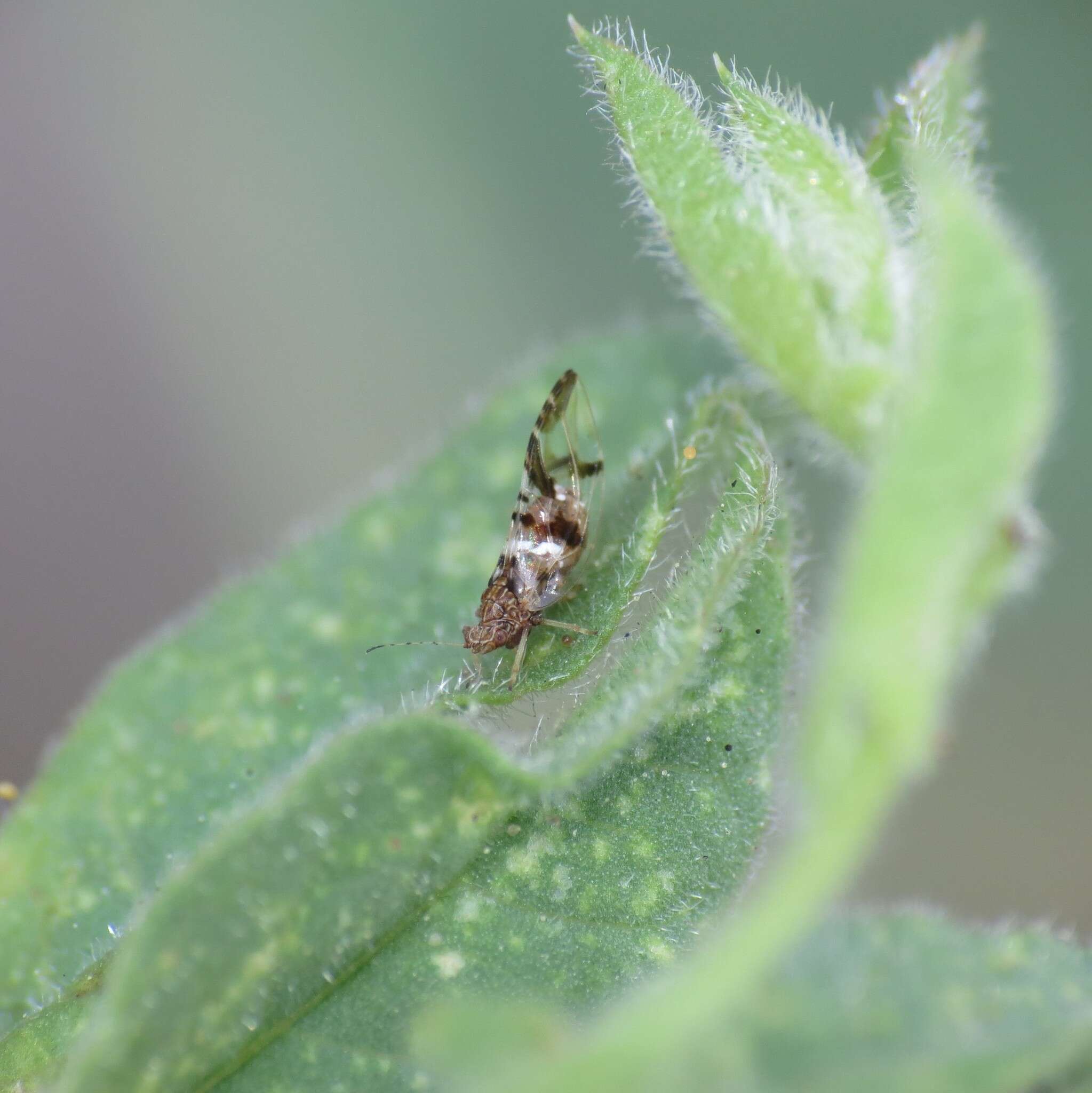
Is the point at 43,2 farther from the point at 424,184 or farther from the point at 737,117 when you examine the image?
the point at 737,117

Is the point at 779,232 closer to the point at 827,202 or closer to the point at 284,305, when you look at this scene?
the point at 827,202

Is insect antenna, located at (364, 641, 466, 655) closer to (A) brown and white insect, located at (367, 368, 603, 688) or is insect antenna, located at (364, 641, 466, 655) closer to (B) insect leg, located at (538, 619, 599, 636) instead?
A: (A) brown and white insect, located at (367, 368, 603, 688)

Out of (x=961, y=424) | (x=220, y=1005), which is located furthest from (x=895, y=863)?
(x=961, y=424)

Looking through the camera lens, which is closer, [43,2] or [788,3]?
[788,3]

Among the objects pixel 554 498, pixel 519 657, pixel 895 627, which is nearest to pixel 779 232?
pixel 895 627

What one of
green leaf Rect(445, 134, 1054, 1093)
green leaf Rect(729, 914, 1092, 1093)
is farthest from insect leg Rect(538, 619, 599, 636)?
green leaf Rect(445, 134, 1054, 1093)
